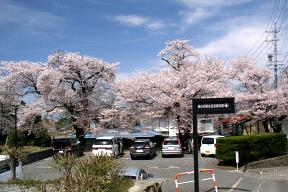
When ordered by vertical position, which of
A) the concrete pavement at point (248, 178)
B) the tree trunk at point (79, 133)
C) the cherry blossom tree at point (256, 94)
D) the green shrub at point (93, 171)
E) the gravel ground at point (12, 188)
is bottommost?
the concrete pavement at point (248, 178)

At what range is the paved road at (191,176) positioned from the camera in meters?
20.5

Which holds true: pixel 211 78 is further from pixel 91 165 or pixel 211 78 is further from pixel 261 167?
pixel 91 165

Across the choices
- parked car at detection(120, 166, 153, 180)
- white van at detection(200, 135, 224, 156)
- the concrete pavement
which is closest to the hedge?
the concrete pavement

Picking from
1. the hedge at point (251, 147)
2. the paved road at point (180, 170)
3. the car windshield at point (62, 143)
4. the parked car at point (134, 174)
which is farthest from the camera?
the car windshield at point (62, 143)

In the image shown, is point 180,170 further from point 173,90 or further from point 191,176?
point 173,90

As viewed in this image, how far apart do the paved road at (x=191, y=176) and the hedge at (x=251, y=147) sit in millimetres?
1104

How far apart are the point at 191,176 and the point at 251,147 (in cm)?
695

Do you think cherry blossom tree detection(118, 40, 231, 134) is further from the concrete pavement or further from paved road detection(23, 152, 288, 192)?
the concrete pavement

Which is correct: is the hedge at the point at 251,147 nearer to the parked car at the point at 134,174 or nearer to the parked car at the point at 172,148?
the parked car at the point at 172,148

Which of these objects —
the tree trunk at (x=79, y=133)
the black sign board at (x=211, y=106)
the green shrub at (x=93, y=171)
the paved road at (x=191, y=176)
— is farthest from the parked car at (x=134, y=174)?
the tree trunk at (x=79, y=133)

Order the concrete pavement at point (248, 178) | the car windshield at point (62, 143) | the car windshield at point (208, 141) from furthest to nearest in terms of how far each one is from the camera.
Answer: the car windshield at point (208, 141)
the car windshield at point (62, 143)
the concrete pavement at point (248, 178)

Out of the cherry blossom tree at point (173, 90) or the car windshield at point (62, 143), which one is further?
the cherry blossom tree at point (173, 90)

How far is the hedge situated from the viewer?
98.3 ft

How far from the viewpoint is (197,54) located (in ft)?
167
